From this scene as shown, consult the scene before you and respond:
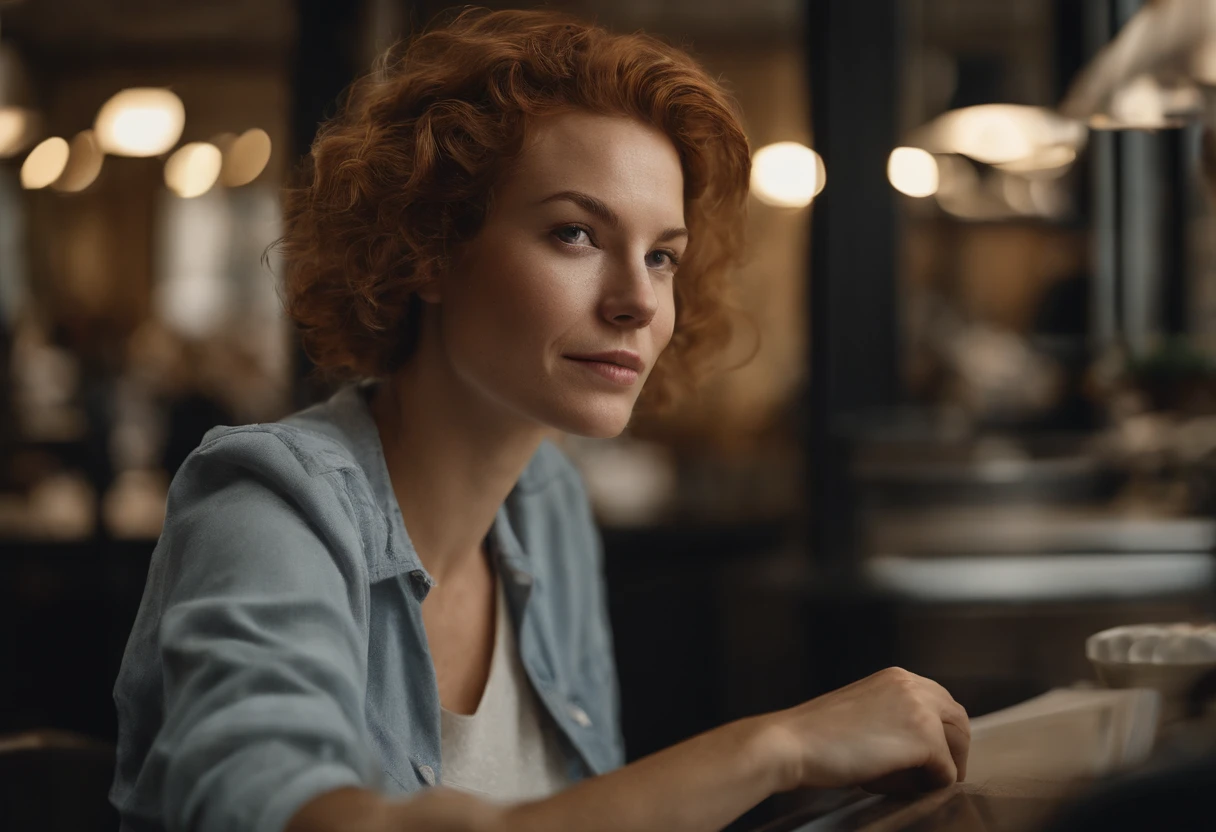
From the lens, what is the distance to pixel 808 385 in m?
3.30

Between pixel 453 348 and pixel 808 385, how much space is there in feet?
7.33

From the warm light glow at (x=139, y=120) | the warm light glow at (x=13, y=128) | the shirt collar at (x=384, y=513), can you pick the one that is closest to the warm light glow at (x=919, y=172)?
the shirt collar at (x=384, y=513)

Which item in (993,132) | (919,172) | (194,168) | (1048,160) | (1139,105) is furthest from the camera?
(194,168)

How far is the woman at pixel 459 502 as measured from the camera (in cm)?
77

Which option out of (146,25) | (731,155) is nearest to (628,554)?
(731,155)

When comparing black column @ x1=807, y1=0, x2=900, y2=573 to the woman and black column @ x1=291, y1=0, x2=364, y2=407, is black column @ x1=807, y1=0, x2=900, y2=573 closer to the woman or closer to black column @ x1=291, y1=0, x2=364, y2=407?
black column @ x1=291, y1=0, x2=364, y2=407

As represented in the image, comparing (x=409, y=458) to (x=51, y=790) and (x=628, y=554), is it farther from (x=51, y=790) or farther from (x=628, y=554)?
(x=628, y=554)

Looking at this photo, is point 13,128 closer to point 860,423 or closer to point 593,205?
point 860,423

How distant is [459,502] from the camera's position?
49.8 inches

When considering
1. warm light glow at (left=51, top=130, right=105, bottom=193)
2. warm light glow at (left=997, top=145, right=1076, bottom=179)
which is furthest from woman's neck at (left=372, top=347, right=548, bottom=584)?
warm light glow at (left=51, top=130, right=105, bottom=193)

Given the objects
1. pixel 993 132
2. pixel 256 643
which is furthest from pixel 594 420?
pixel 993 132

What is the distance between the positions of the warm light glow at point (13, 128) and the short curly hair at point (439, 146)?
17.2 ft

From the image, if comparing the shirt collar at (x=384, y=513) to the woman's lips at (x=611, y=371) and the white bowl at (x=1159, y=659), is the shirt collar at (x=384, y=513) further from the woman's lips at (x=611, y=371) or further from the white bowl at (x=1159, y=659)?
the white bowl at (x=1159, y=659)

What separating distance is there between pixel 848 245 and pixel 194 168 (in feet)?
13.3
